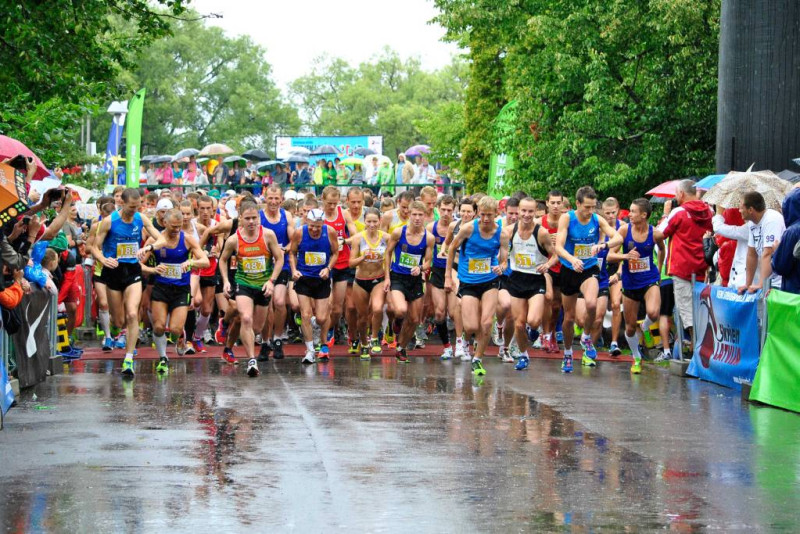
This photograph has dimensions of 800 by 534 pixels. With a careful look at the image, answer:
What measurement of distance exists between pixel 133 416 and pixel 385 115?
87351 millimetres

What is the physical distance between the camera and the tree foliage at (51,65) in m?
16.9

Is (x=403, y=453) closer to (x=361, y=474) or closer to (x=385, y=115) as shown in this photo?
(x=361, y=474)

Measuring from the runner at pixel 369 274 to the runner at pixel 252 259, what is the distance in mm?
1732

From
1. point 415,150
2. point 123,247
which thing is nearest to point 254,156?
point 415,150

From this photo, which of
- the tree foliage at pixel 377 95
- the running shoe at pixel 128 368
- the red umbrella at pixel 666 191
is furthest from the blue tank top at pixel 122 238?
the tree foliage at pixel 377 95

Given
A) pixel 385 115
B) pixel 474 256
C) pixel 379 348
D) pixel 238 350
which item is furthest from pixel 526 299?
pixel 385 115

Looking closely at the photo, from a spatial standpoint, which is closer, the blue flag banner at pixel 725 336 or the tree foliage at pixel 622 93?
the blue flag banner at pixel 725 336

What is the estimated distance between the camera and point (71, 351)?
16422 millimetres

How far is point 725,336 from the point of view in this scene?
44.7ft

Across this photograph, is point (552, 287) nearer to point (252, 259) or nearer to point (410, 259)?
point (410, 259)

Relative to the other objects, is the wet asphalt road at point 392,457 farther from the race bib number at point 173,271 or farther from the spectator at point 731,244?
the race bib number at point 173,271

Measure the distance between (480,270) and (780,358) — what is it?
394 centimetres

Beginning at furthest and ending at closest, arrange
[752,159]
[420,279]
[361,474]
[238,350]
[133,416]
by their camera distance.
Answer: [752,159] → [238,350] → [420,279] → [133,416] → [361,474]

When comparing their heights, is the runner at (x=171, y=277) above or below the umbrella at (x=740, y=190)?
below
